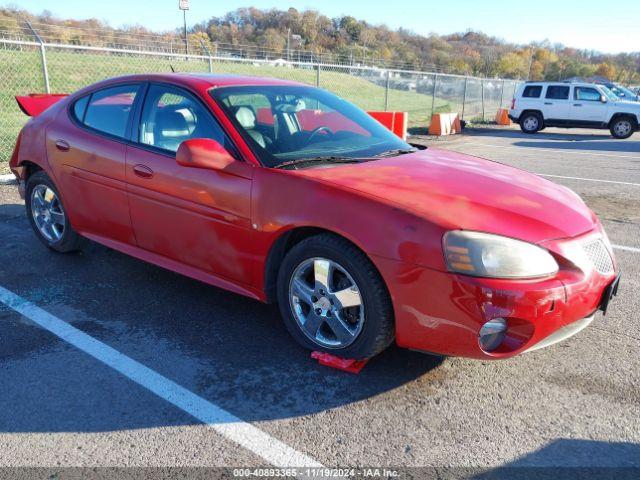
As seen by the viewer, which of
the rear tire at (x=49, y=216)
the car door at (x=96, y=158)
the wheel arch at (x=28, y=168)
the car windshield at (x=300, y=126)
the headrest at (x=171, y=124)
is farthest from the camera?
the wheel arch at (x=28, y=168)

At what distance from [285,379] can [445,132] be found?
48.8 ft

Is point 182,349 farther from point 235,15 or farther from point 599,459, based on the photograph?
point 235,15

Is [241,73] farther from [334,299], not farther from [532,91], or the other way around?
[532,91]

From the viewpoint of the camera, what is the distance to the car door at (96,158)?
391 centimetres

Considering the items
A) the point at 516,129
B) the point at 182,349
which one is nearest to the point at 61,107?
the point at 182,349

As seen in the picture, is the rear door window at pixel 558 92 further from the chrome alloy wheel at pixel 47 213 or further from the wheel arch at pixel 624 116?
the chrome alloy wheel at pixel 47 213

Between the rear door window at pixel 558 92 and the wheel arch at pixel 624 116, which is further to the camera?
the rear door window at pixel 558 92

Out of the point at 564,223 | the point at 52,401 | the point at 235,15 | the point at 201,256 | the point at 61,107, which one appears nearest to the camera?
the point at 52,401

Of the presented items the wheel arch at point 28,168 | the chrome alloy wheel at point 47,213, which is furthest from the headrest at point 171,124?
the wheel arch at point 28,168

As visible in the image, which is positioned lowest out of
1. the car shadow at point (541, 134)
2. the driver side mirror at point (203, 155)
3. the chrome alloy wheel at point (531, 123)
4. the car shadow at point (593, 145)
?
the car shadow at point (541, 134)

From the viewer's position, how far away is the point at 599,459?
2352mm

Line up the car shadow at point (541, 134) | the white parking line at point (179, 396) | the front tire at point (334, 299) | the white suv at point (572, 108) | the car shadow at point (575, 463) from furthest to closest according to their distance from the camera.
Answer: the white suv at point (572, 108), the car shadow at point (541, 134), the front tire at point (334, 299), the white parking line at point (179, 396), the car shadow at point (575, 463)

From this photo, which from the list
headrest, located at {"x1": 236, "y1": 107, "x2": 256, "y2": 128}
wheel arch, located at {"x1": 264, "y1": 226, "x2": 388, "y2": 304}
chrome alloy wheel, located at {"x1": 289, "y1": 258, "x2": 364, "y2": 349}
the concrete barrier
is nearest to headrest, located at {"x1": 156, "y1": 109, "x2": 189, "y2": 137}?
headrest, located at {"x1": 236, "y1": 107, "x2": 256, "y2": 128}

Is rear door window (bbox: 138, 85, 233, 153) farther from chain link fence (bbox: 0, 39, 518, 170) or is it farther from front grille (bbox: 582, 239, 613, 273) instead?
chain link fence (bbox: 0, 39, 518, 170)
